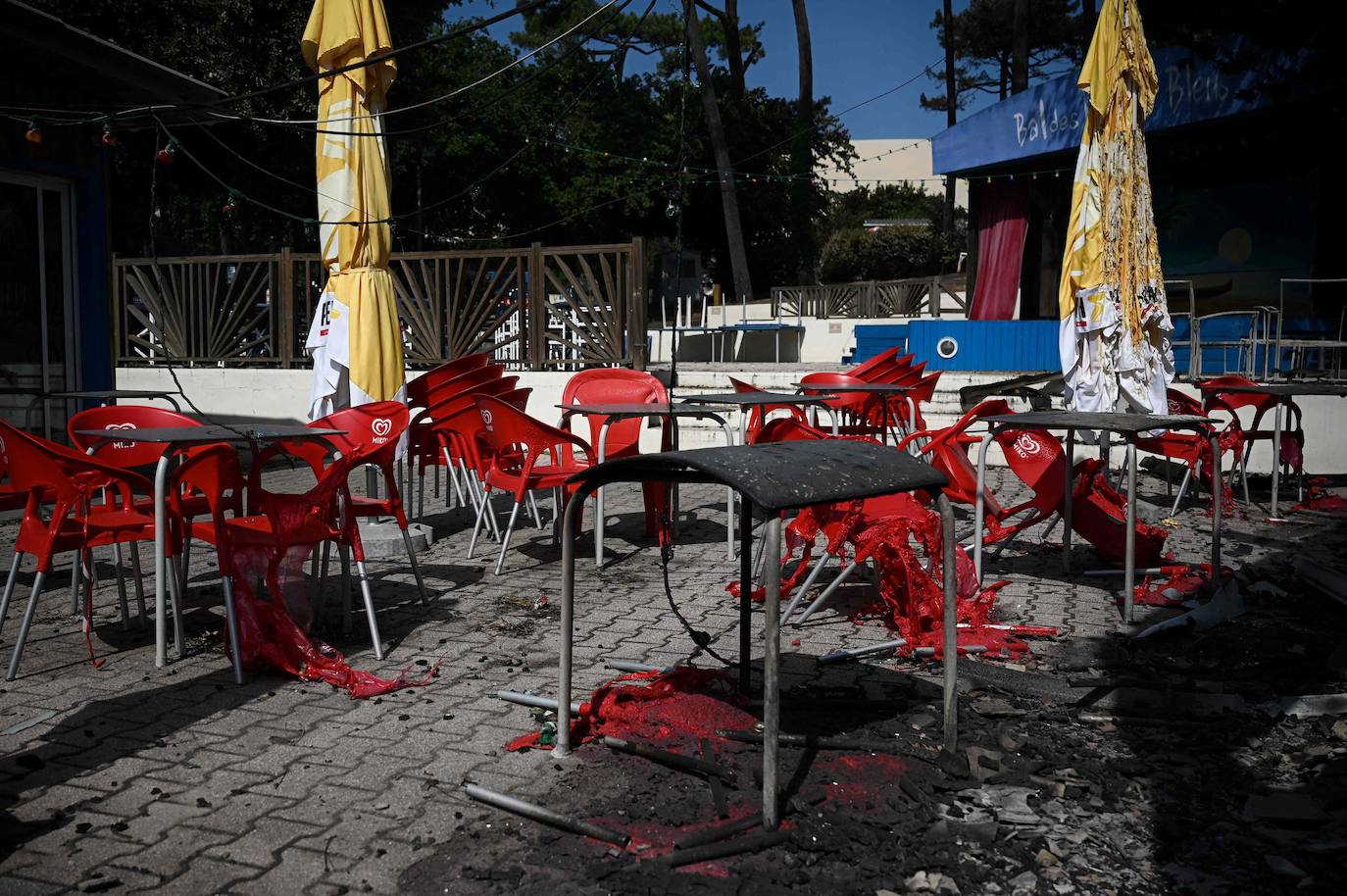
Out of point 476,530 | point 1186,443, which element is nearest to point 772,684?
point 476,530

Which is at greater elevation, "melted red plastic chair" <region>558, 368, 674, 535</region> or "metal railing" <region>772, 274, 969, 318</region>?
"metal railing" <region>772, 274, 969, 318</region>

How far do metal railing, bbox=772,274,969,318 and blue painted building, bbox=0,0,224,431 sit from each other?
2031cm

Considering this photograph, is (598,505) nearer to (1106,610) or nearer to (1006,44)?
(1106,610)

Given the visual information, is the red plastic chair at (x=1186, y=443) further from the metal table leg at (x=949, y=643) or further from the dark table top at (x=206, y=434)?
the dark table top at (x=206, y=434)

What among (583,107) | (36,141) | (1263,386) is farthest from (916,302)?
(36,141)

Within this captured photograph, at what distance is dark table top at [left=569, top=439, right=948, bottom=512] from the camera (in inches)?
118

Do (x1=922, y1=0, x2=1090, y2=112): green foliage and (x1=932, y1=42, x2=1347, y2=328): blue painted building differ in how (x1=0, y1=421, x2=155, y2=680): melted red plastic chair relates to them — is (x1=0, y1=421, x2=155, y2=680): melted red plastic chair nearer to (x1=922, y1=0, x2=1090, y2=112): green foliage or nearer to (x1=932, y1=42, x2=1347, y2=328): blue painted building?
(x1=932, y1=42, x2=1347, y2=328): blue painted building

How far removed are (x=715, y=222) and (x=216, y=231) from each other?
17.1 m

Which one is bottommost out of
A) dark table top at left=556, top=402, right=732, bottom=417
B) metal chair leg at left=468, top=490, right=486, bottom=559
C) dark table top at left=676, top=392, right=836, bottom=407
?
metal chair leg at left=468, top=490, right=486, bottom=559

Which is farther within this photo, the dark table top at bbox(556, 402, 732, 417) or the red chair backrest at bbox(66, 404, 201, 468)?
Answer: the dark table top at bbox(556, 402, 732, 417)

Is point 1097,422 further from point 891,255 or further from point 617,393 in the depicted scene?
point 891,255

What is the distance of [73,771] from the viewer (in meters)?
3.45

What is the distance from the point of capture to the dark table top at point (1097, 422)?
5.32 meters

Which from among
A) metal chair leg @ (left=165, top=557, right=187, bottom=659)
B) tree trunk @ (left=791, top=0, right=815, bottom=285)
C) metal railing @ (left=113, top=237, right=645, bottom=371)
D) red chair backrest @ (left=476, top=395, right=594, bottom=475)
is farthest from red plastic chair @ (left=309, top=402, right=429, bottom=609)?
tree trunk @ (left=791, top=0, right=815, bottom=285)
